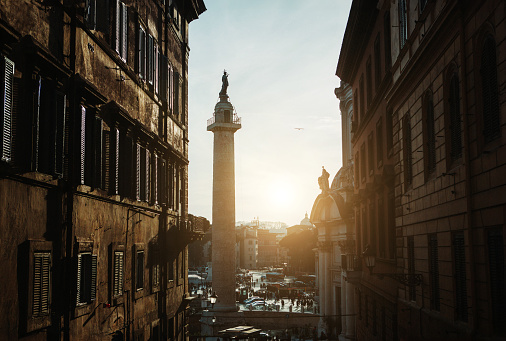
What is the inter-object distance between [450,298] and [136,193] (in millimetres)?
10161

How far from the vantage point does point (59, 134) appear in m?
12.5

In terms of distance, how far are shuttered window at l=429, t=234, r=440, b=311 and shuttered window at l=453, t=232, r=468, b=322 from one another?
1534 millimetres

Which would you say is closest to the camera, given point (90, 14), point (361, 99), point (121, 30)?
point (90, 14)

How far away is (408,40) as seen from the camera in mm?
16812

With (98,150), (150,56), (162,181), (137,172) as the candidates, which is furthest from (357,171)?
(98,150)

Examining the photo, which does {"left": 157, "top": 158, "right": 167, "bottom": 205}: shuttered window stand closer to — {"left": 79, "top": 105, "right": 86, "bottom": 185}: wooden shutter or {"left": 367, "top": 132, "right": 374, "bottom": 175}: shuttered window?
{"left": 79, "top": 105, "right": 86, "bottom": 185}: wooden shutter

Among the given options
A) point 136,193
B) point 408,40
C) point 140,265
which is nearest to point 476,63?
point 408,40

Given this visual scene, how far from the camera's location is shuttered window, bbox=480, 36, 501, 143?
1013cm

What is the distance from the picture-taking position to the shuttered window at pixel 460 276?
1213 cm

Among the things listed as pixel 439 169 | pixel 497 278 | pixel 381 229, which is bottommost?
pixel 497 278

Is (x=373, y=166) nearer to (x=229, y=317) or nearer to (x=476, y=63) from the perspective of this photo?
(x=476, y=63)

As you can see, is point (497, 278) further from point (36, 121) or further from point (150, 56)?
point (150, 56)

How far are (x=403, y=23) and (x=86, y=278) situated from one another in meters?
11.8

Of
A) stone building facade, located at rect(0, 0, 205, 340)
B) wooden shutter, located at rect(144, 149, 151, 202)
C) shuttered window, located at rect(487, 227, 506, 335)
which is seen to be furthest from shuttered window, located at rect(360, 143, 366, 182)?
shuttered window, located at rect(487, 227, 506, 335)
